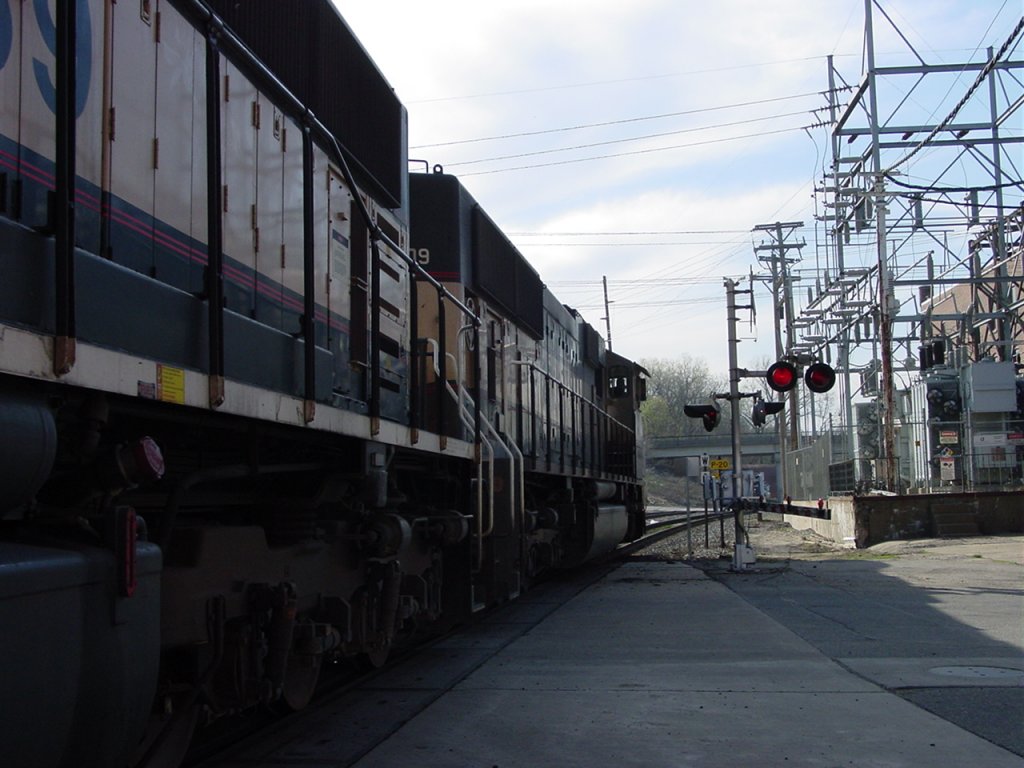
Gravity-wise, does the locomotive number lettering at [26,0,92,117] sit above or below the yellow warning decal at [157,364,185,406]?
above

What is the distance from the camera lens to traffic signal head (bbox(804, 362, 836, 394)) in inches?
578

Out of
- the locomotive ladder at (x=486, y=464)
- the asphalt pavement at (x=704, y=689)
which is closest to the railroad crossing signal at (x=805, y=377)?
the asphalt pavement at (x=704, y=689)

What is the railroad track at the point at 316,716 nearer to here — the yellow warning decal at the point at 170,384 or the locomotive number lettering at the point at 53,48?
the yellow warning decal at the point at 170,384

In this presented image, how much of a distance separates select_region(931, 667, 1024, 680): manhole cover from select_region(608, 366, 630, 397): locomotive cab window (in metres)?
12.8

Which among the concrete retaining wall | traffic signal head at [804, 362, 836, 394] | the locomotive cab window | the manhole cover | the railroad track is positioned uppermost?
the locomotive cab window

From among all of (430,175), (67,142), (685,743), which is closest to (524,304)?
(430,175)

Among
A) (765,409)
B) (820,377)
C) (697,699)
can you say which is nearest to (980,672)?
(697,699)

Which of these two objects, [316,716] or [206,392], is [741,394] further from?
[206,392]

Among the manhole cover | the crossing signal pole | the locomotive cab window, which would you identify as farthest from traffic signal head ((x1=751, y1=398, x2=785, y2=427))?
the manhole cover

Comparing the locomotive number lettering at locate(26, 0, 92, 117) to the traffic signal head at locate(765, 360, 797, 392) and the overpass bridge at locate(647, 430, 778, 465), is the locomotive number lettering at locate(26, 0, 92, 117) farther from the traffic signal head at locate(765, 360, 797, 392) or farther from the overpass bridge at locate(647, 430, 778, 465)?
the overpass bridge at locate(647, 430, 778, 465)

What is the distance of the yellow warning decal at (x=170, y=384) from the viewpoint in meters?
3.28

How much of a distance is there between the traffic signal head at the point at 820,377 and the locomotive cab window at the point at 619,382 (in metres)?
5.85

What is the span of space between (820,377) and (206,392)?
40.7 ft

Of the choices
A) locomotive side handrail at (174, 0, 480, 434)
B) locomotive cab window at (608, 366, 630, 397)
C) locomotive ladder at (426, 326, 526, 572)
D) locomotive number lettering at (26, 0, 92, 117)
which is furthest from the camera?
locomotive cab window at (608, 366, 630, 397)
